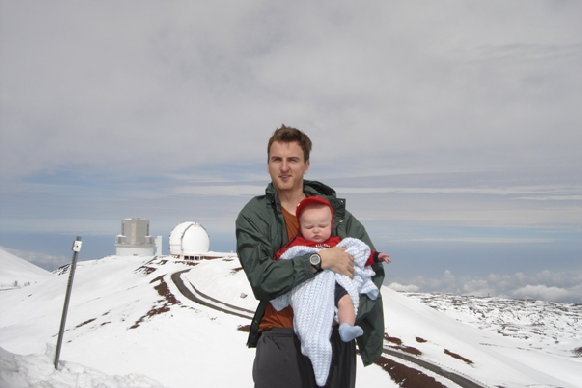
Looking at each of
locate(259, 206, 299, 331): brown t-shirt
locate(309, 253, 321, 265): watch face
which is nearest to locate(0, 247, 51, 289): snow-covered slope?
locate(259, 206, 299, 331): brown t-shirt

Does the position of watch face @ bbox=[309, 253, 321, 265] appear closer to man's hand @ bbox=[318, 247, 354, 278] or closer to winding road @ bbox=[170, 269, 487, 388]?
man's hand @ bbox=[318, 247, 354, 278]

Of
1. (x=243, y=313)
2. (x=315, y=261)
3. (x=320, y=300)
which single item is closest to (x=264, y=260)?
(x=315, y=261)

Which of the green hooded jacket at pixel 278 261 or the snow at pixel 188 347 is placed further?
the snow at pixel 188 347

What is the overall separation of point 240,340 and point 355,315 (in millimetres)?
15857

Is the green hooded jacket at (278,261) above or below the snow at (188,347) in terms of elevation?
above

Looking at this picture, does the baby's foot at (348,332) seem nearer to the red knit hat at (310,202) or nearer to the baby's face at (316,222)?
the baby's face at (316,222)

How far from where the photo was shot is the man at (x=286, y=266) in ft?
13.5

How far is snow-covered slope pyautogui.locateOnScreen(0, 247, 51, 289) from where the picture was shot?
79.5 m

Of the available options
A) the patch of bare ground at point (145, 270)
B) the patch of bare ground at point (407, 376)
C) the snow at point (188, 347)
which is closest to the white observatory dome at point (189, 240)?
the patch of bare ground at point (145, 270)

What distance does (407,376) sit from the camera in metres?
14.1

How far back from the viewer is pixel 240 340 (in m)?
19.1

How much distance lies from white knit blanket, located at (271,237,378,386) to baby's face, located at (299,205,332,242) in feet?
0.67

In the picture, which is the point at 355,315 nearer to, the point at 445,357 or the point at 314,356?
the point at 314,356

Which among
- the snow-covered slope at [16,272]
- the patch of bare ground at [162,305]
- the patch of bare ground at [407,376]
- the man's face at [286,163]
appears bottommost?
the snow-covered slope at [16,272]
